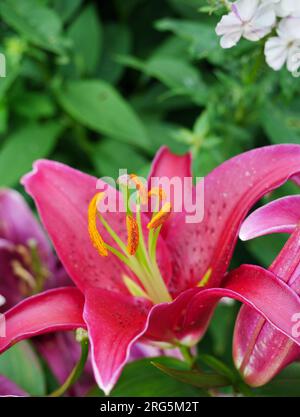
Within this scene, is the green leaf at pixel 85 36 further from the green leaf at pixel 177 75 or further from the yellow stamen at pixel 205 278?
the yellow stamen at pixel 205 278

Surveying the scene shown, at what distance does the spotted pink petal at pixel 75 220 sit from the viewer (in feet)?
1.97

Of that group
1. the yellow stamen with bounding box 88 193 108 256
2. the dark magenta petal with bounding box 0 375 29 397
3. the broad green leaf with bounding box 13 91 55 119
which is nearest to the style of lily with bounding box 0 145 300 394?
the yellow stamen with bounding box 88 193 108 256

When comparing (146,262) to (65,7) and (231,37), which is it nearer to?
(231,37)

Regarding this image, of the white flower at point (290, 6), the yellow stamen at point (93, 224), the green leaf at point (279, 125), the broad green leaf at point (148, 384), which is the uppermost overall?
the white flower at point (290, 6)

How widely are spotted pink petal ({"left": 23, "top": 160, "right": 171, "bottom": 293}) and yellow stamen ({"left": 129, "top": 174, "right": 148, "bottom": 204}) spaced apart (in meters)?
0.05

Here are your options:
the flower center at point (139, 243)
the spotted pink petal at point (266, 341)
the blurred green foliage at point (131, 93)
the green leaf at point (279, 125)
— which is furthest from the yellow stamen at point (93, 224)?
the green leaf at point (279, 125)

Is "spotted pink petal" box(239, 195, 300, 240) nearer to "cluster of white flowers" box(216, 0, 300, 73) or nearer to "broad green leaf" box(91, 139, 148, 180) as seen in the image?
"cluster of white flowers" box(216, 0, 300, 73)

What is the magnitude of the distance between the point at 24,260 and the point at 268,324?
0.33 m

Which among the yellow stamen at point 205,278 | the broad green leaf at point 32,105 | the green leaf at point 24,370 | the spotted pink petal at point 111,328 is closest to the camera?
the spotted pink petal at point 111,328

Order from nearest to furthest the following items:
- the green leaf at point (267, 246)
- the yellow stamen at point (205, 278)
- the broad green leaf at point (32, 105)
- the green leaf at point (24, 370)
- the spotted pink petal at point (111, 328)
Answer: the spotted pink petal at point (111, 328), the yellow stamen at point (205, 278), the green leaf at point (24, 370), the green leaf at point (267, 246), the broad green leaf at point (32, 105)

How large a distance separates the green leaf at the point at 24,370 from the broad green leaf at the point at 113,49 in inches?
16.7

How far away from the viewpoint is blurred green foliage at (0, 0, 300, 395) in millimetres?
804

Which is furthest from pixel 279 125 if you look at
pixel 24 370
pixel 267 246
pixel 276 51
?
pixel 24 370
